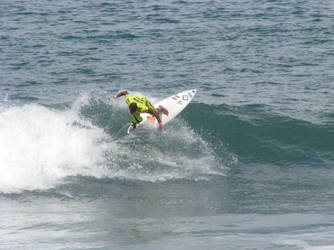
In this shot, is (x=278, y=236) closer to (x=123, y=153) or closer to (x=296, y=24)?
(x=123, y=153)

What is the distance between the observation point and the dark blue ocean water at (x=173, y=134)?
9070 millimetres

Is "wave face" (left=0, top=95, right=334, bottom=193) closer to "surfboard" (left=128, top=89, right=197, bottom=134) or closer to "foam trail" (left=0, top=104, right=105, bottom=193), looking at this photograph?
"foam trail" (left=0, top=104, right=105, bottom=193)

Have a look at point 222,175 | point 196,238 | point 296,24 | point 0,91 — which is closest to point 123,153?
point 222,175

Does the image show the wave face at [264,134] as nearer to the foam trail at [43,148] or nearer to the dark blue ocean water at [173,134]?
the dark blue ocean water at [173,134]

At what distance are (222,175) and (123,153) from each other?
3.12 m

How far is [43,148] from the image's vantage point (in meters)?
14.1

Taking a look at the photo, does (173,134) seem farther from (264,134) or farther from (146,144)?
(264,134)

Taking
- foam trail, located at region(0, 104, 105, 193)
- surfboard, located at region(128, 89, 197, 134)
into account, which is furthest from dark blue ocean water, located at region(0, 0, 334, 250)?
surfboard, located at region(128, 89, 197, 134)

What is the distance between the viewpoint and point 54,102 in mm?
17953

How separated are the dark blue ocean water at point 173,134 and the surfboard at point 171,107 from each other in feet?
1.00

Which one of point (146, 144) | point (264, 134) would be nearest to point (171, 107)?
point (146, 144)

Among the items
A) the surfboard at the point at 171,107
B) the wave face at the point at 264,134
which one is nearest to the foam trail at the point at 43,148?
the surfboard at the point at 171,107

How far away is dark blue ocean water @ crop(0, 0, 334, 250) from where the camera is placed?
907 cm

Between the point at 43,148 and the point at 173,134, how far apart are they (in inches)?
160
